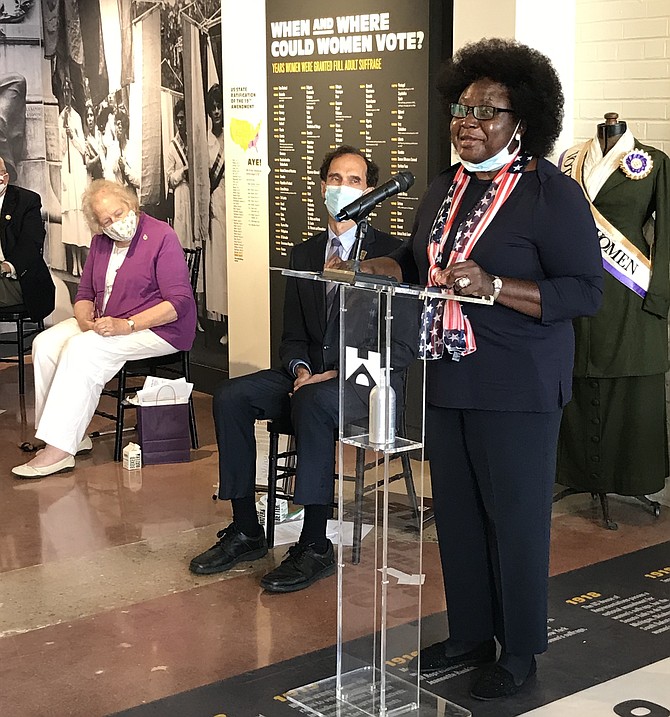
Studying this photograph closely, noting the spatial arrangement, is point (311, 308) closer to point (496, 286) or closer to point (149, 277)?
point (149, 277)

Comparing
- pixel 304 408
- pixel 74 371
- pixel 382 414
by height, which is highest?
Result: pixel 382 414

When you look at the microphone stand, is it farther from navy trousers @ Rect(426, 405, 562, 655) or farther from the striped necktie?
the striped necktie

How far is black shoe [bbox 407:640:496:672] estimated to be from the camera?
10.1ft

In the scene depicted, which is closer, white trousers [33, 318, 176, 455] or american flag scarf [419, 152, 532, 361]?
american flag scarf [419, 152, 532, 361]

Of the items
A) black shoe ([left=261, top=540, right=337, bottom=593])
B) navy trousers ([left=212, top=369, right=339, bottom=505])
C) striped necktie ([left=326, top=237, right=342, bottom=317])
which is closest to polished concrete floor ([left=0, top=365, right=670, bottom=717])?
black shoe ([left=261, top=540, right=337, bottom=593])

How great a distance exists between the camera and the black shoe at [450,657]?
3.09 metres

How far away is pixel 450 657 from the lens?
3096mm

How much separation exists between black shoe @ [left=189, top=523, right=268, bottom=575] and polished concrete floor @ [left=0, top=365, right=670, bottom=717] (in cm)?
4

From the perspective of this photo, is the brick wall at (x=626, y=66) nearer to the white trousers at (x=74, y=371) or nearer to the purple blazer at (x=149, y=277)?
the purple blazer at (x=149, y=277)

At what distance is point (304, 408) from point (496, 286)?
1346 millimetres

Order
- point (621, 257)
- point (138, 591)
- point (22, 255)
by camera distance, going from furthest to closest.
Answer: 1. point (22, 255)
2. point (621, 257)
3. point (138, 591)

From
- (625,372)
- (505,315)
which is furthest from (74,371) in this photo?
(505,315)

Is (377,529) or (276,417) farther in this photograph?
(276,417)

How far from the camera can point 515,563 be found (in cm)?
289
